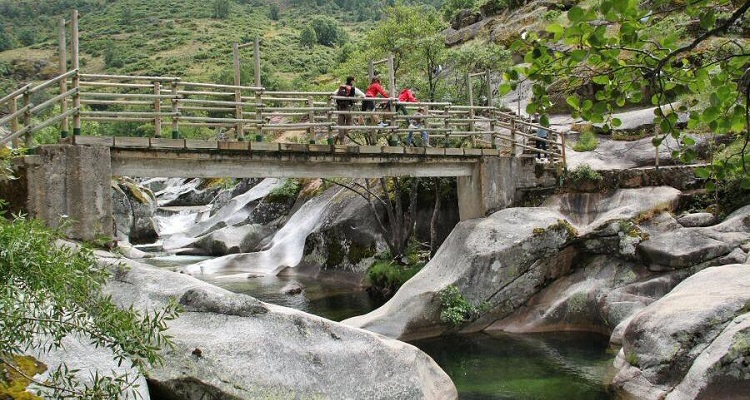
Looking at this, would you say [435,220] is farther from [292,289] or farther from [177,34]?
[177,34]

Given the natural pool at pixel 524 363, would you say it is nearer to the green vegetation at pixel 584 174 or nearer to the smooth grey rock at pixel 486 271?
the smooth grey rock at pixel 486 271

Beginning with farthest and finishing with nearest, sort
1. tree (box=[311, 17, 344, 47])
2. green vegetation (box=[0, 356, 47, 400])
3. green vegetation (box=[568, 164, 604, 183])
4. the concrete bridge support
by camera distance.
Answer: tree (box=[311, 17, 344, 47]) < green vegetation (box=[568, 164, 604, 183]) < the concrete bridge support < green vegetation (box=[0, 356, 47, 400])

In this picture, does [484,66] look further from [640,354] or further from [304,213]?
[640,354]

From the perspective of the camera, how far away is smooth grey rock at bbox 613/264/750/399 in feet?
34.8

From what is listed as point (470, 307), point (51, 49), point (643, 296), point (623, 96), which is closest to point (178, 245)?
point (470, 307)

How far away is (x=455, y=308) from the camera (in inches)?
696

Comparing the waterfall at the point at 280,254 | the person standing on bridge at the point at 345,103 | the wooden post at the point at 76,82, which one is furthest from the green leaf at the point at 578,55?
the waterfall at the point at 280,254

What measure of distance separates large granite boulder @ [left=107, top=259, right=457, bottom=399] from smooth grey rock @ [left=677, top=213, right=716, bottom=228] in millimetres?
9637

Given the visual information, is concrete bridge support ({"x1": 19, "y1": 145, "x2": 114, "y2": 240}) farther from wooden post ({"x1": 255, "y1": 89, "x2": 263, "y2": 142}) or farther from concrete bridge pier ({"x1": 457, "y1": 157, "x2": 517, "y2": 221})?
concrete bridge pier ({"x1": 457, "y1": 157, "x2": 517, "y2": 221})

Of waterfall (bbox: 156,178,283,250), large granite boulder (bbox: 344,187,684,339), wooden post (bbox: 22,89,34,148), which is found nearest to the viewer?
wooden post (bbox: 22,89,34,148)

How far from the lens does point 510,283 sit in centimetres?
1845

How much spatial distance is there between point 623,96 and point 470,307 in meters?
13.3

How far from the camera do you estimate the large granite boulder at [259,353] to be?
369 inches

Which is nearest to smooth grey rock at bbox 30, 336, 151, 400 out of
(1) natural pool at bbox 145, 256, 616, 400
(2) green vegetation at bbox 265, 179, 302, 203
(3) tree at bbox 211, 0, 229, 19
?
(1) natural pool at bbox 145, 256, 616, 400
